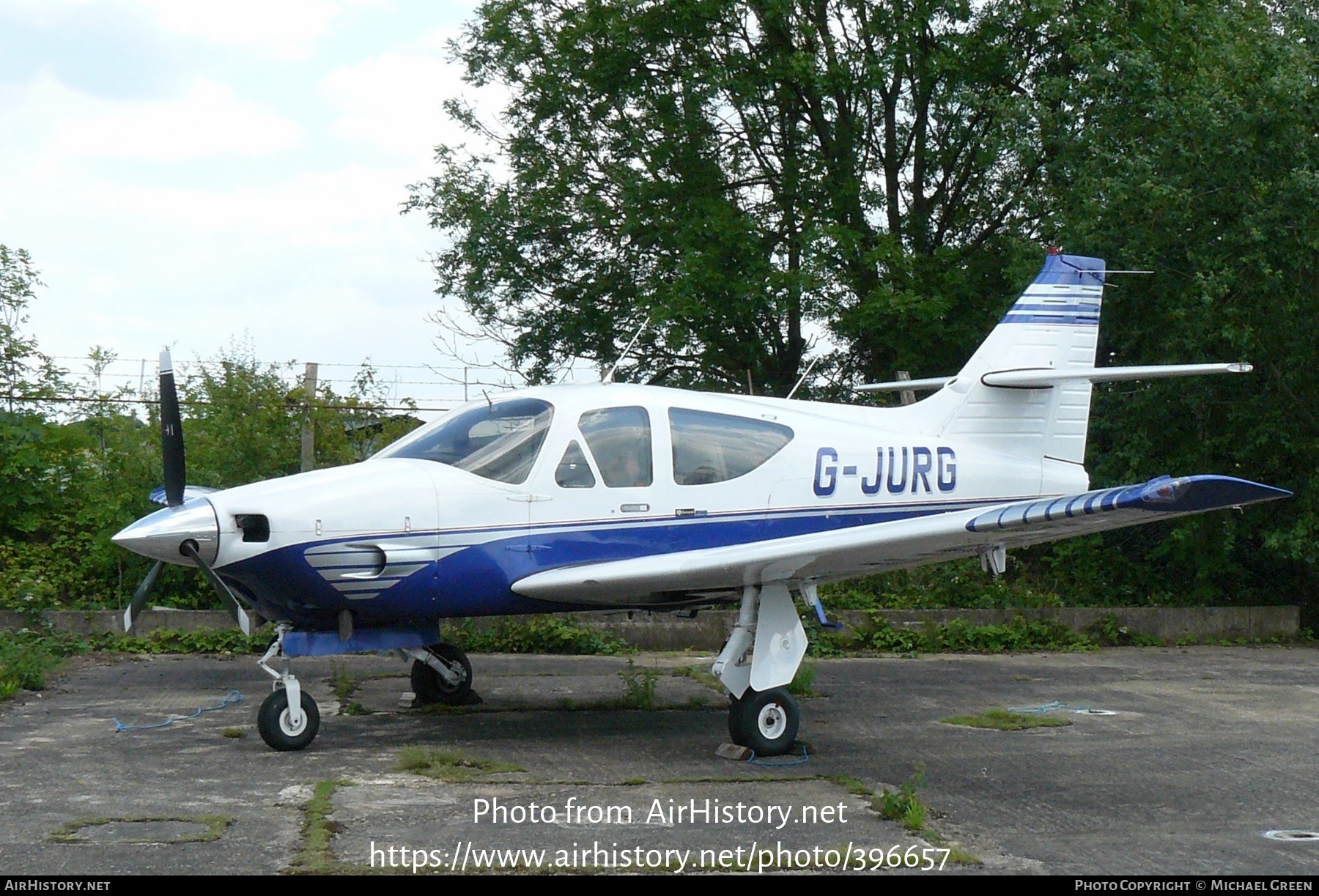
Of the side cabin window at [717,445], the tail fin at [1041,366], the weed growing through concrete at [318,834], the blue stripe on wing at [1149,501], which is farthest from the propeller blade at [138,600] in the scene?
the tail fin at [1041,366]

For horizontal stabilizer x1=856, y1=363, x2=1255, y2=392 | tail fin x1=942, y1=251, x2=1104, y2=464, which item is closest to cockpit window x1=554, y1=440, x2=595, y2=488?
tail fin x1=942, y1=251, x2=1104, y2=464

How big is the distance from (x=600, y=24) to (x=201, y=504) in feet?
36.1

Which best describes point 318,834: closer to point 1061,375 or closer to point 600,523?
point 600,523

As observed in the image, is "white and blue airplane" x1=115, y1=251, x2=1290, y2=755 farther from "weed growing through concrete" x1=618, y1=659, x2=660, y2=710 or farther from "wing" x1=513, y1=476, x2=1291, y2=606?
"weed growing through concrete" x1=618, y1=659, x2=660, y2=710

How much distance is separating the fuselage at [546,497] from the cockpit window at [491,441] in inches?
0.4

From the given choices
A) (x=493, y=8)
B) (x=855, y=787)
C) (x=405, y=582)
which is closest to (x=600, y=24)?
(x=493, y=8)

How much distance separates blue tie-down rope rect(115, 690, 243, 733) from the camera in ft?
25.7

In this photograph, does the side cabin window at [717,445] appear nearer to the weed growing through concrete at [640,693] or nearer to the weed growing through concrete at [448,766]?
the weed growing through concrete at [640,693]

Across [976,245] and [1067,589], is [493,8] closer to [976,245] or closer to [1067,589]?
[976,245]

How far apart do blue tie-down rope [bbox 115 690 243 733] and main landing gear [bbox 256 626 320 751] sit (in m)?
1.18

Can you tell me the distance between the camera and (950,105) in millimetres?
16172

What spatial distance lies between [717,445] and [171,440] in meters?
3.36

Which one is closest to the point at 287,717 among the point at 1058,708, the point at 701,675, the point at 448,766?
the point at 448,766

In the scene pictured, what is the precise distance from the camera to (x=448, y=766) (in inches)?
262
